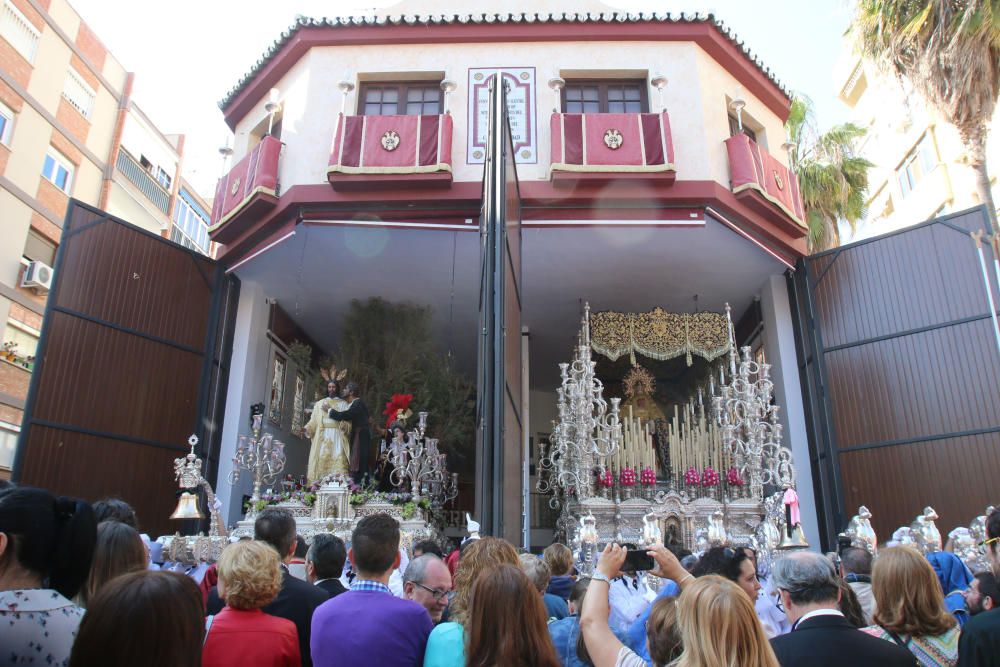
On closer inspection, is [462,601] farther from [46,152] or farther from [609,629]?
[46,152]

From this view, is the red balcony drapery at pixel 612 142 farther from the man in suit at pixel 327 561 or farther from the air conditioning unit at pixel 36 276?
the air conditioning unit at pixel 36 276

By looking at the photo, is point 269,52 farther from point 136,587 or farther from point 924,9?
point 136,587

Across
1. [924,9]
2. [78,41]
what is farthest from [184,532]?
[78,41]

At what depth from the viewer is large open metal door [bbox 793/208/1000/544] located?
9930 mm

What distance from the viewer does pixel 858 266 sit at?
11.5 m

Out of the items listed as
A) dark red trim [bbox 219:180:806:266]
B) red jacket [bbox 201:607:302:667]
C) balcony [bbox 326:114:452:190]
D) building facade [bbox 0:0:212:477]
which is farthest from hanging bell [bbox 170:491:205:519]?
building facade [bbox 0:0:212:477]

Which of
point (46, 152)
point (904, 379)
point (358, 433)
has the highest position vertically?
point (46, 152)

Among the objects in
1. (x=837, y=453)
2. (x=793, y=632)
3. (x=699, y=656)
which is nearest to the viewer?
(x=699, y=656)

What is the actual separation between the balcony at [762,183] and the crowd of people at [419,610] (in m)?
8.44

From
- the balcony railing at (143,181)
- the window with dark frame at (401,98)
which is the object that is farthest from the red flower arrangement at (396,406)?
the balcony railing at (143,181)

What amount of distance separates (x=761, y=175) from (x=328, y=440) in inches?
316

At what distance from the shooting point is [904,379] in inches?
420

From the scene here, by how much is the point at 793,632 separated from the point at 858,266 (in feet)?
33.7

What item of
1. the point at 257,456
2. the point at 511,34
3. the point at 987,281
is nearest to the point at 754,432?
the point at 987,281
